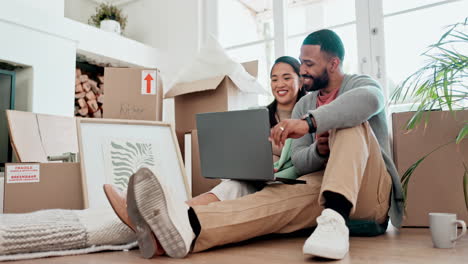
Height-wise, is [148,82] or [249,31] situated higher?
[249,31]

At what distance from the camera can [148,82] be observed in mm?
2146

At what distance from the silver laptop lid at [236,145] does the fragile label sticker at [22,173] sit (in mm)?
782

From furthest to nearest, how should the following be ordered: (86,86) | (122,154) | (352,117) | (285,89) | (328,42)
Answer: (86,86), (122,154), (285,89), (328,42), (352,117)

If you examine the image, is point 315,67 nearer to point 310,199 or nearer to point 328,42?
point 328,42

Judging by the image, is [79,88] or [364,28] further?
[79,88]

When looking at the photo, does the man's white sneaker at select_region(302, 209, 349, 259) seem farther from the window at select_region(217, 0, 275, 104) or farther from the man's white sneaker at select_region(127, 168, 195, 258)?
the window at select_region(217, 0, 275, 104)

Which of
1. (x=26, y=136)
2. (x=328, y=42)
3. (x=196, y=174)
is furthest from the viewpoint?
(x=196, y=174)

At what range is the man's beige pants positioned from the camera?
1062mm

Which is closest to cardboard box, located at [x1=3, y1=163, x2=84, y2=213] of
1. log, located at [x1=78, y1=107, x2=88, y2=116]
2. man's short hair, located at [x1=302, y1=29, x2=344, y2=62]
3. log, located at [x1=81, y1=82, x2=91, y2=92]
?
man's short hair, located at [x1=302, y1=29, x2=344, y2=62]

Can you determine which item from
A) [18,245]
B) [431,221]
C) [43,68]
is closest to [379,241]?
[431,221]

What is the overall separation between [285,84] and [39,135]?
1340mm

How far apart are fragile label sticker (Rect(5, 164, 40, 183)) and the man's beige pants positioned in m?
0.98

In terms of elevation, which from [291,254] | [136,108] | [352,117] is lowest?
A: [291,254]

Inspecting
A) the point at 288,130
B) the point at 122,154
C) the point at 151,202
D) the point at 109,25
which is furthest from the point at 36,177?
the point at 109,25
